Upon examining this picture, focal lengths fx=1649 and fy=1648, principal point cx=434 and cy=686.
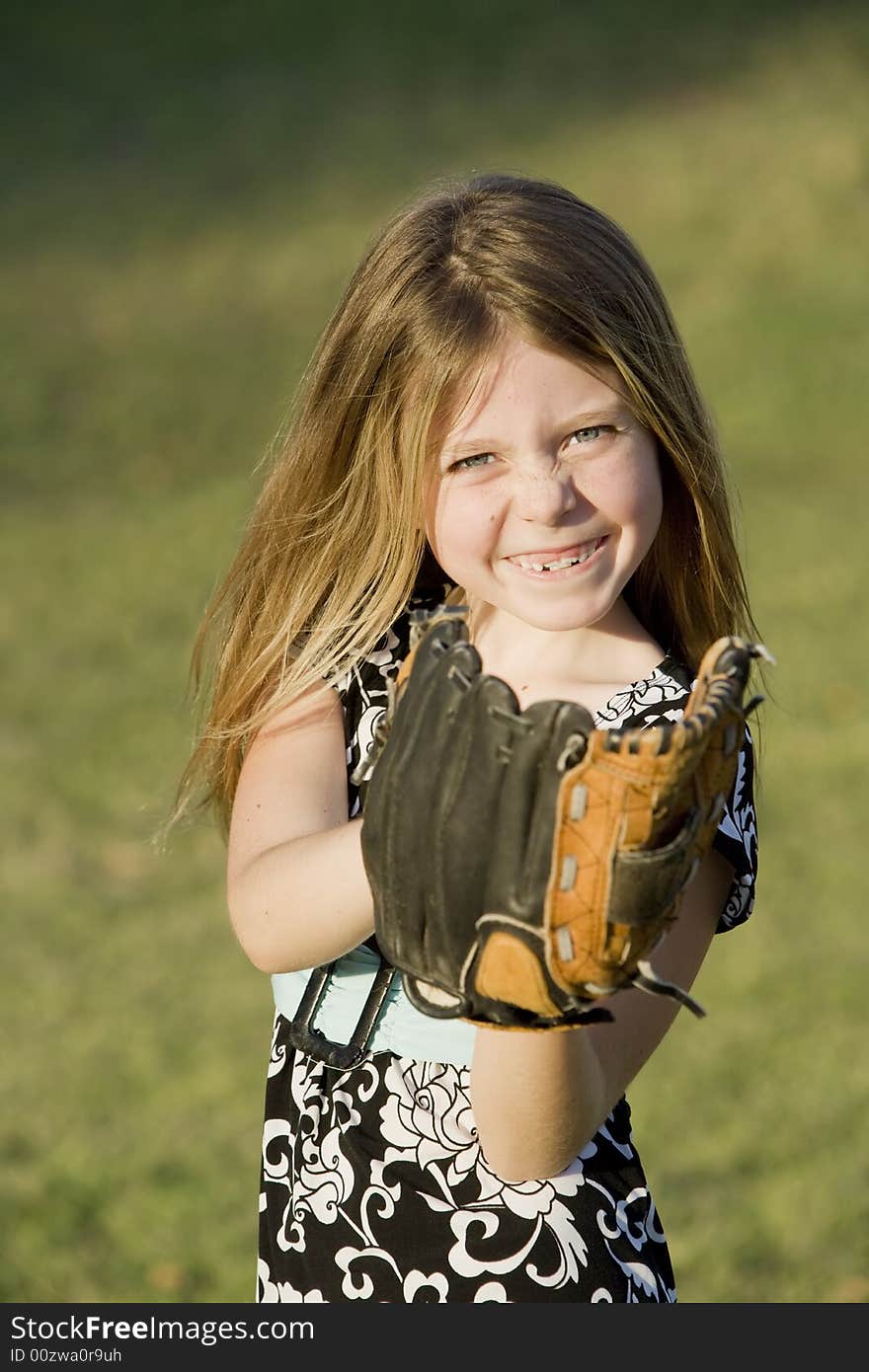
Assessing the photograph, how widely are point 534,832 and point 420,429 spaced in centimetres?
63

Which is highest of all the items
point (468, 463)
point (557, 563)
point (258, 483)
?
point (258, 483)

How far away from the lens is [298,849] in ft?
5.90

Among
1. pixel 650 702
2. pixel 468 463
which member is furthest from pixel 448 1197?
pixel 468 463

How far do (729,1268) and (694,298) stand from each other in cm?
969

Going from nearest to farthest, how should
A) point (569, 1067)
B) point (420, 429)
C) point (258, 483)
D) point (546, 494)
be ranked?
point (569, 1067)
point (546, 494)
point (420, 429)
point (258, 483)

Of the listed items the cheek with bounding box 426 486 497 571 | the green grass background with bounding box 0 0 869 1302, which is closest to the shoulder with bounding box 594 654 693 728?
the cheek with bounding box 426 486 497 571

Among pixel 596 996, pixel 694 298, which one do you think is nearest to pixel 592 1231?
pixel 596 996

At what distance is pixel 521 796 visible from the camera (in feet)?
4.66

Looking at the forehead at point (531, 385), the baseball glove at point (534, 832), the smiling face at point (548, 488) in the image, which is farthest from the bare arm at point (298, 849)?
the forehead at point (531, 385)

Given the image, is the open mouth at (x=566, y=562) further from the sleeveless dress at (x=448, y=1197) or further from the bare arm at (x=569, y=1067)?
the bare arm at (x=569, y=1067)

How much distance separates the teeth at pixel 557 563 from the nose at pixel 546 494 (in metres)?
0.06

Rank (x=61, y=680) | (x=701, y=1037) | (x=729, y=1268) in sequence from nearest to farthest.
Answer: (x=729, y=1268)
(x=701, y=1037)
(x=61, y=680)

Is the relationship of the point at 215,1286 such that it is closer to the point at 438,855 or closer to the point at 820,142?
the point at 438,855

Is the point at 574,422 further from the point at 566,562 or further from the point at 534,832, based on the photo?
the point at 534,832
